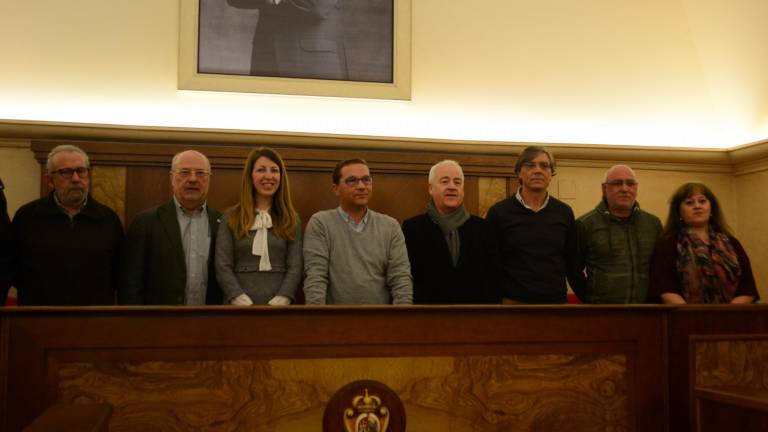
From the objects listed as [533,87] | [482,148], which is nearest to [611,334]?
[482,148]

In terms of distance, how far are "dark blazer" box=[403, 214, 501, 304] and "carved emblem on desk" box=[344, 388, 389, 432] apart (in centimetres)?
89

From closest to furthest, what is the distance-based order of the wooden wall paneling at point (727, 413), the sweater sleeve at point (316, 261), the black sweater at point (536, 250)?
the wooden wall paneling at point (727, 413) < the sweater sleeve at point (316, 261) < the black sweater at point (536, 250)

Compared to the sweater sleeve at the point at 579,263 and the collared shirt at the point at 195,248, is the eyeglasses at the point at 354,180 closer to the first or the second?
the collared shirt at the point at 195,248

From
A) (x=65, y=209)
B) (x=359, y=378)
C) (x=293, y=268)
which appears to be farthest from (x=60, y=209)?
(x=359, y=378)

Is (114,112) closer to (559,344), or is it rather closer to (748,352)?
(559,344)

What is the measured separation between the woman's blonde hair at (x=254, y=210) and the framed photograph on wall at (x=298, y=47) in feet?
4.99

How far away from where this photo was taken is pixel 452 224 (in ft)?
11.3

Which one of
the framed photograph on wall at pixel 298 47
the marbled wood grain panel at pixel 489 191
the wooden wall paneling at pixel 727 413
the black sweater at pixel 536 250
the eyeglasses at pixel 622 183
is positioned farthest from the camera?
the marbled wood grain panel at pixel 489 191

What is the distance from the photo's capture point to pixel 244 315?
8.27 feet

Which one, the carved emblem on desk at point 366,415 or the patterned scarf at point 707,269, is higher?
the patterned scarf at point 707,269

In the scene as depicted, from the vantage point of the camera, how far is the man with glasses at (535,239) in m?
3.42

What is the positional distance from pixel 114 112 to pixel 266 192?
1.83 meters

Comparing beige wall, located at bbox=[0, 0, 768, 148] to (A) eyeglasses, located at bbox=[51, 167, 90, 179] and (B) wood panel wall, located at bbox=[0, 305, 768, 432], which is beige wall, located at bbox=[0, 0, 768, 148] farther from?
(B) wood panel wall, located at bbox=[0, 305, 768, 432]

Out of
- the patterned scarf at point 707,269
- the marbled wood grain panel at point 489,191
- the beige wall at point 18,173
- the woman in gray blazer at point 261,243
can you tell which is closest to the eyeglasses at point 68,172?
the woman in gray blazer at point 261,243
